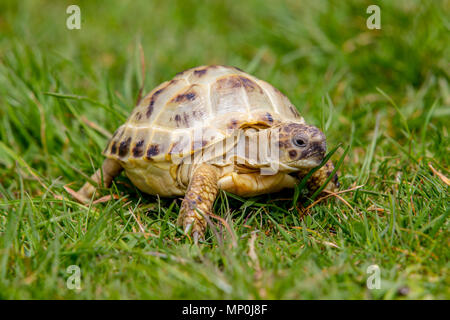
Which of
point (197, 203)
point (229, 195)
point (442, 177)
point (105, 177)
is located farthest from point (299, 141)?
point (105, 177)

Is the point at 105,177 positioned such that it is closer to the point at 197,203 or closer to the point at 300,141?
the point at 197,203

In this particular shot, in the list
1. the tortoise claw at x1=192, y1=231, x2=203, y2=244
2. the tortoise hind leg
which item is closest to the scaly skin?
the tortoise claw at x1=192, y1=231, x2=203, y2=244

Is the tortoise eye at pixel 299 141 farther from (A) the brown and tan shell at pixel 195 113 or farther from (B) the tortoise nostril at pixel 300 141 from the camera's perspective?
(A) the brown and tan shell at pixel 195 113

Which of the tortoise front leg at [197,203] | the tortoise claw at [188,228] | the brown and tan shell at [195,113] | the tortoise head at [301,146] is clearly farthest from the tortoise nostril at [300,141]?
the tortoise claw at [188,228]

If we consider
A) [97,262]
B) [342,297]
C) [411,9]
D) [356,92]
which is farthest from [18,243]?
[411,9]

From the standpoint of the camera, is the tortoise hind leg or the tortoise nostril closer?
the tortoise nostril

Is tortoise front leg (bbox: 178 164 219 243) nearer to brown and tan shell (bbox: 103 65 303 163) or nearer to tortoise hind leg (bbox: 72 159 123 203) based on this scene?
brown and tan shell (bbox: 103 65 303 163)

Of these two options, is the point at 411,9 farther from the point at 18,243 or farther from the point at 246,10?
the point at 18,243
